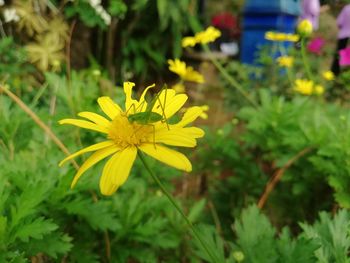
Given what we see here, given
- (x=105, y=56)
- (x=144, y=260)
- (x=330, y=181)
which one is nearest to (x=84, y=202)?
(x=144, y=260)

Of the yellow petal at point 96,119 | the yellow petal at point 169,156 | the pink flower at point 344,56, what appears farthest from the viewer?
the pink flower at point 344,56

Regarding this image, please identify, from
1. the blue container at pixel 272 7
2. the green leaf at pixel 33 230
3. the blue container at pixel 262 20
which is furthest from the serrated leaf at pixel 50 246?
the blue container at pixel 272 7

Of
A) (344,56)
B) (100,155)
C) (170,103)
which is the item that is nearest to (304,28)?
(344,56)

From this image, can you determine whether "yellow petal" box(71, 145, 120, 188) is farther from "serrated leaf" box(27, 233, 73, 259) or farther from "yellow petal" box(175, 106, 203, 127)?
"serrated leaf" box(27, 233, 73, 259)

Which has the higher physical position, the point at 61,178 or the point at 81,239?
the point at 61,178

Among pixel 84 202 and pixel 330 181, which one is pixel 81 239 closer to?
pixel 84 202

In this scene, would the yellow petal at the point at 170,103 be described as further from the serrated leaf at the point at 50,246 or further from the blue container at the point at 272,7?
the blue container at the point at 272,7
